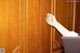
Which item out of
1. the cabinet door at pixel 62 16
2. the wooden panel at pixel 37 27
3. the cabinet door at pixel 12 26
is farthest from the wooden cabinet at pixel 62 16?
the cabinet door at pixel 12 26

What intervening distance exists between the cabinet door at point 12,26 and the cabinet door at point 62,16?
535mm

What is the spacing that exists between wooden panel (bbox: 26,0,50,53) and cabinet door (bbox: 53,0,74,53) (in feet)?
0.51

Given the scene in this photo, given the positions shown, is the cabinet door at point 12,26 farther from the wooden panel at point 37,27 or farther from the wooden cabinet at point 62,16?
the wooden cabinet at point 62,16

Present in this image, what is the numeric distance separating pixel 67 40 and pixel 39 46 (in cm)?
66

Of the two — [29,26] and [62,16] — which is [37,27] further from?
[62,16]

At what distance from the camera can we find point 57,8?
192cm

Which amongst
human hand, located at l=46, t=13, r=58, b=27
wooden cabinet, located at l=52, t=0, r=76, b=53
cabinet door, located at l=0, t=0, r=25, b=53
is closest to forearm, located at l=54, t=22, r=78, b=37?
human hand, located at l=46, t=13, r=58, b=27

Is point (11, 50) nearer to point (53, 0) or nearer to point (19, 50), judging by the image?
point (19, 50)

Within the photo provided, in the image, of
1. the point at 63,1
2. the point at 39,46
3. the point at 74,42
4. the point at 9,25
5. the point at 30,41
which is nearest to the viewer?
the point at 74,42

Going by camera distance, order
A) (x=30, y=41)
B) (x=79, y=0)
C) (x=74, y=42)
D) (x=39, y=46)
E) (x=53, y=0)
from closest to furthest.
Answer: (x=74, y=42) → (x=30, y=41) → (x=39, y=46) → (x=53, y=0) → (x=79, y=0)

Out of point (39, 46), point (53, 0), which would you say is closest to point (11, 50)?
point (39, 46)

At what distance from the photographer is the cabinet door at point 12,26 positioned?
4.41 ft

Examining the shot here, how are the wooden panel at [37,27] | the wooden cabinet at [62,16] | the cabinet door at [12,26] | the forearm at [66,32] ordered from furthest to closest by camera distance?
the wooden cabinet at [62,16] < the wooden panel at [37,27] < the cabinet door at [12,26] < the forearm at [66,32]

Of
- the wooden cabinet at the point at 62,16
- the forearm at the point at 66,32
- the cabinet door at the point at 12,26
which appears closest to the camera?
the forearm at the point at 66,32
